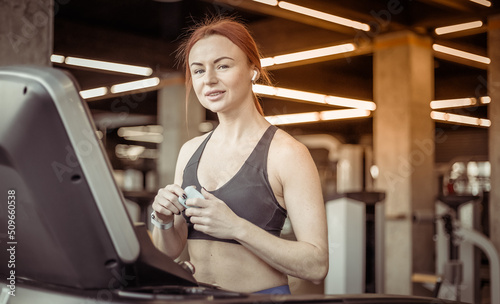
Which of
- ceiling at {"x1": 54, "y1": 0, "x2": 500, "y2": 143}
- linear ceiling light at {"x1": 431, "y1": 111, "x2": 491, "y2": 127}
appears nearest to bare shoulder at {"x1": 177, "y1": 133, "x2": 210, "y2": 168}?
ceiling at {"x1": 54, "y1": 0, "x2": 500, "y2": 143}

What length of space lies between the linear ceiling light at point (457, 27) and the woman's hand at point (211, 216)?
19.7ft

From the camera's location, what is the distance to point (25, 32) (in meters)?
2.28

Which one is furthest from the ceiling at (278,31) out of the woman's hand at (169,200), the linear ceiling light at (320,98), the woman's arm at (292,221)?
the woman's hand at (169,200)

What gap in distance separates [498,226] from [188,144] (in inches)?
203

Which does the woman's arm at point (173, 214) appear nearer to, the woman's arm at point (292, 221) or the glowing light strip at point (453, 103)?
the woman's arm at point (292, 221)

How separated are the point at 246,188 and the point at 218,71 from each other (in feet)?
0.74

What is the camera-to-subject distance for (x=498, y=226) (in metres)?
5.73

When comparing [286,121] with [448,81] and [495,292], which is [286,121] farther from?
[495,292]

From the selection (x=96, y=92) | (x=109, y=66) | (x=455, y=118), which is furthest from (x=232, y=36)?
(x=455, y=118)

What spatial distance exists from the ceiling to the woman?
371cm

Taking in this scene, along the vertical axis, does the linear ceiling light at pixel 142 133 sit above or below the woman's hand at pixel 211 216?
above

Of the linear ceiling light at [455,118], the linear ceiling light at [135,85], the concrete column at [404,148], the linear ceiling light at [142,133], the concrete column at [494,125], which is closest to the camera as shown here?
the concrete column at [494,125]

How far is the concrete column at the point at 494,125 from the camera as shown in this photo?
576cm

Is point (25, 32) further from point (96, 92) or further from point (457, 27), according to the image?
point (96, 92)
